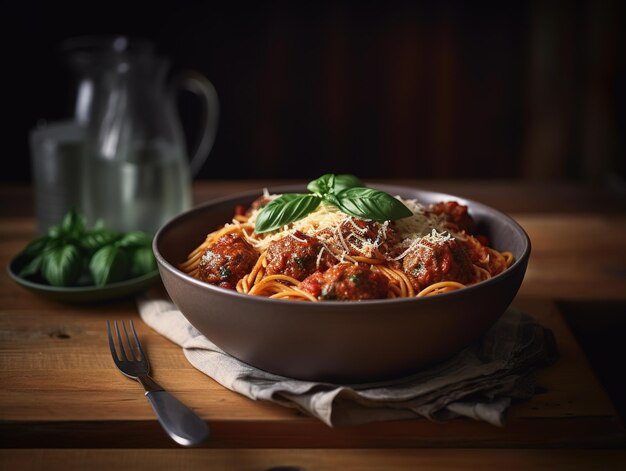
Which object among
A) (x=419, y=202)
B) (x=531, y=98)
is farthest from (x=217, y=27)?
(x=419, y=202)

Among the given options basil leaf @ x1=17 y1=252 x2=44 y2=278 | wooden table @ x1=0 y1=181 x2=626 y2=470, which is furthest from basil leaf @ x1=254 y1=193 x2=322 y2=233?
basil leaf @ x1=17 y1=252 x2=44 y2=278

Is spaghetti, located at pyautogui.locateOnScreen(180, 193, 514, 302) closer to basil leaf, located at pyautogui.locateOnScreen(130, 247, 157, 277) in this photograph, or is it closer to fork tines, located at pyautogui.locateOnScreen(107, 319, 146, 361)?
fork tines, located at pyautogui.locateOnScreen(107, 319, 146, 361)

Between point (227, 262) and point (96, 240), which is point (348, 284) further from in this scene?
point (96, 240)

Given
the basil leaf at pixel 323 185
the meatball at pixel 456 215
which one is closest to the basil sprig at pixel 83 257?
the basil leaf at pixel 323 185

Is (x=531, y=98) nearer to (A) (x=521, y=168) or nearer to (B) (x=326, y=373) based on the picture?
(A) (x=521, y=168)

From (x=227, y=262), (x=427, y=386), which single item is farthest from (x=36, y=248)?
(x=427, y=386)
